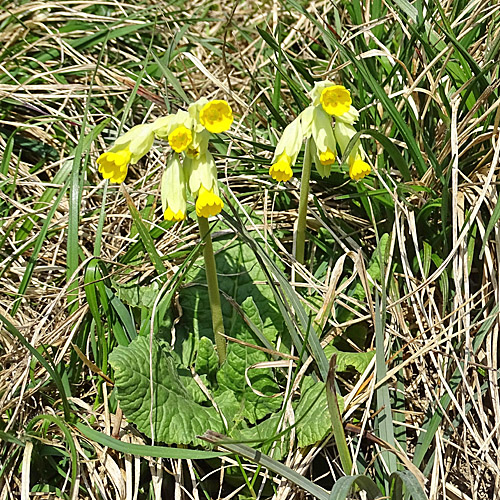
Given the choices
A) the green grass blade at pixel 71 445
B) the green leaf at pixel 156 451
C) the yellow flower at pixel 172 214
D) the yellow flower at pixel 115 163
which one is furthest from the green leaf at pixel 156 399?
the yellow flower at pixel 115 163

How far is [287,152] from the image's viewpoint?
2248mm

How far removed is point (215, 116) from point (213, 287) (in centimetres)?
60

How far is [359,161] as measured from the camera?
2.28 m

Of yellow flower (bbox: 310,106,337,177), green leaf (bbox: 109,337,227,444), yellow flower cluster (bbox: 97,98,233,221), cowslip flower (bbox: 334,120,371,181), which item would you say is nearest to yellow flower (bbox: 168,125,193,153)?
yellow flower cluster (bbox: 97,98,233,221)

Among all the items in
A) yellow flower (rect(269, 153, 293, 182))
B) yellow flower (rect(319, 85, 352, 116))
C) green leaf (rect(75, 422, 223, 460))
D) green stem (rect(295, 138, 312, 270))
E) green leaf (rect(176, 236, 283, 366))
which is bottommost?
green leaf (rect(75, 422, 223, 460))

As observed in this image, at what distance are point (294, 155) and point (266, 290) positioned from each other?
64 centimetres

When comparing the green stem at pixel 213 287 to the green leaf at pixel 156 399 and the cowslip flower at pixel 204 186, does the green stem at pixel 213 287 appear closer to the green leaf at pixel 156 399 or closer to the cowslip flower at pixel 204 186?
the cowslip flower at pixel 204 186

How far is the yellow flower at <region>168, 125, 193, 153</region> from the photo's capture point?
6.56 feet

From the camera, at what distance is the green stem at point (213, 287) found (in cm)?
220

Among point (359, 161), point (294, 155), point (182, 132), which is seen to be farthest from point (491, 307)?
point (182, 132)

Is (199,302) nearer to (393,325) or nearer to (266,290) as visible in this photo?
(266,290)

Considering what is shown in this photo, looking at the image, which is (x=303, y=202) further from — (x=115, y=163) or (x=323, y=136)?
(x=115, y=163)

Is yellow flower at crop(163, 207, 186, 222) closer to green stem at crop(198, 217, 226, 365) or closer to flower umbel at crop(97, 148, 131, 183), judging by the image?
green stem at crop(198, 217, 226, 365)

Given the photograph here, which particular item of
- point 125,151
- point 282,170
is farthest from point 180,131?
point 282,170
